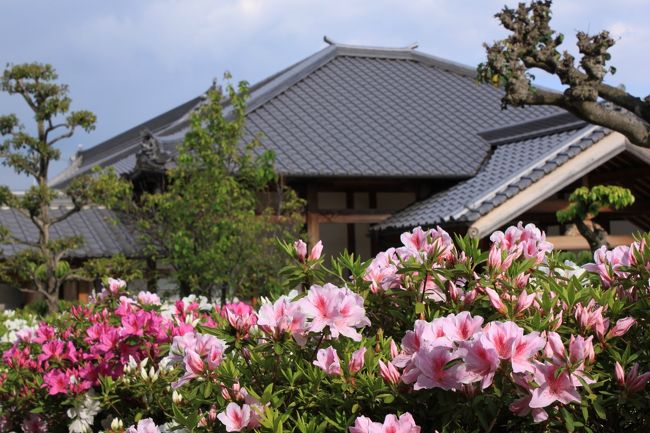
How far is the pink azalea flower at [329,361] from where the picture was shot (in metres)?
2.49

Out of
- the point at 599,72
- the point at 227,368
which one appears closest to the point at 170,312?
the point at 227,368

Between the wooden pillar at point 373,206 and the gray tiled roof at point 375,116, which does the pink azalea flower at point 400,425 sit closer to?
the gray tiled roof at point 375,116

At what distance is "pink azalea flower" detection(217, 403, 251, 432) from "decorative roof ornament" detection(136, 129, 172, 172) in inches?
530

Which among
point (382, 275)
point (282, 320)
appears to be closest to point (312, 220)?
point (382, 275)

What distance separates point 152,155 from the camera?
1577 centimetres

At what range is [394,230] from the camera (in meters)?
15.6

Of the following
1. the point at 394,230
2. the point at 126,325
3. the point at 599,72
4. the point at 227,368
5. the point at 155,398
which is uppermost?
the point at 599,72

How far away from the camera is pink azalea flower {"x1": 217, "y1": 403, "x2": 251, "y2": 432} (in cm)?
246

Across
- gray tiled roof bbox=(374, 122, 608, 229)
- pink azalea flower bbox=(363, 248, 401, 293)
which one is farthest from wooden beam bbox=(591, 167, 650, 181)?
pink azalea flower bbox=(363, 248, 401, 293)

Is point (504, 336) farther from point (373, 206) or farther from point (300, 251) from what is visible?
point (373, 206)

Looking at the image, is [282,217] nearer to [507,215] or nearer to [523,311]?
[507,215]

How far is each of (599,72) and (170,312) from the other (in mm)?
5734

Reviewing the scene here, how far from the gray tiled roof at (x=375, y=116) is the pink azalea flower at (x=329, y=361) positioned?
12832mm

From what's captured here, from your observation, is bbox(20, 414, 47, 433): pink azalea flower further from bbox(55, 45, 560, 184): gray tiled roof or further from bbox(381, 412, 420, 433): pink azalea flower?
bbox(55, 45, 560, 184): gray tiled roof
